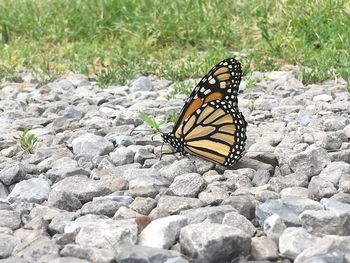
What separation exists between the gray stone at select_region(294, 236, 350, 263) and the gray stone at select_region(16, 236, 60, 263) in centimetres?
84

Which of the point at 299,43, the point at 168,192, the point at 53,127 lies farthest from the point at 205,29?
the point at 168,192

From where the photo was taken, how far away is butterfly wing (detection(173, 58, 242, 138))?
411 centimetres

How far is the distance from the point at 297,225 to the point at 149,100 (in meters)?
3.09

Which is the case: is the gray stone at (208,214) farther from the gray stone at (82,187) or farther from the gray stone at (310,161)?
the gray stone at (310,161)

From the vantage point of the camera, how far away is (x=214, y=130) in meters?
4.20

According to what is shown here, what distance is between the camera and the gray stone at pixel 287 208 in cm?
289

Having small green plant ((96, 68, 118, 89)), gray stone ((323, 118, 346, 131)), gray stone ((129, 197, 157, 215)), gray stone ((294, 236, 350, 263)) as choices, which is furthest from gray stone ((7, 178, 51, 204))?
Result: small green plant ((96, 68, 118, 89))

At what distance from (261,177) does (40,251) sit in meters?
1.31

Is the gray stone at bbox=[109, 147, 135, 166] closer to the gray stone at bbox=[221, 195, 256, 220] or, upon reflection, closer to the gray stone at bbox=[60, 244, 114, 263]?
the gray stone at bbox=[221, 195, 256, 220]

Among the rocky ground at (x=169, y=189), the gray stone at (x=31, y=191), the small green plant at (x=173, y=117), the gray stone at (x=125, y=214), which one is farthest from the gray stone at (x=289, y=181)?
the small green plant at (x=173, y=117)

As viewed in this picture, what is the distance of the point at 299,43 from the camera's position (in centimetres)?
732

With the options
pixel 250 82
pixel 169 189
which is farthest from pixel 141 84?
pixel 169 189

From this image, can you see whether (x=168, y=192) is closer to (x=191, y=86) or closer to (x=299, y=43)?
(x=191, y=86)

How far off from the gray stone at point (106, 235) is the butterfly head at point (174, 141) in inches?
55.6
